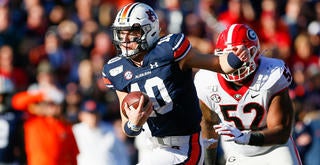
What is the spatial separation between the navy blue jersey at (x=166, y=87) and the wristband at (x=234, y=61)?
1.18 feet

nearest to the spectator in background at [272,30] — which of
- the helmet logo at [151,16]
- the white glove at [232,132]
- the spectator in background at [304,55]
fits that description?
the spectator in background at [304,55]

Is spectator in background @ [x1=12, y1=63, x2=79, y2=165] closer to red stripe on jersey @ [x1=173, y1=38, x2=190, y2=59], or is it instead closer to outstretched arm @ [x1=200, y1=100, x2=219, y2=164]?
outstretched arm @ [x1=200, y1=100, x2=219, y2=164]

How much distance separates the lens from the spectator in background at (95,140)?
1002 cm

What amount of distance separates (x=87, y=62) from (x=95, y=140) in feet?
4.15

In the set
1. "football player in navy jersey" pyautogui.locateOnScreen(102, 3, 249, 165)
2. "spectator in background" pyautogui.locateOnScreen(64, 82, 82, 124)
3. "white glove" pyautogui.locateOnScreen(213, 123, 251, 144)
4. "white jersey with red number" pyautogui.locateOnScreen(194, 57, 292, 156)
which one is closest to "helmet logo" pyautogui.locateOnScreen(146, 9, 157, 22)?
"football player in navy jersey" pyautogui.locateOnScreen(102, 3, 249, 165)

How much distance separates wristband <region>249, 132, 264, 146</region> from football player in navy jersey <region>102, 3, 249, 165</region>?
1.43ft

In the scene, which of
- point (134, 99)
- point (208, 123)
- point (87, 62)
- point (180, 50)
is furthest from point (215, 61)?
point (87, 62)

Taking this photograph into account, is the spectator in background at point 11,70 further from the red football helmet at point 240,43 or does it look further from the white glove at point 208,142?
the red football helmet at point 240,43

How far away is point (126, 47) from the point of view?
22.3 ft

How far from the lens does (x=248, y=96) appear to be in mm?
7055

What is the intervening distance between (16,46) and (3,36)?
0.19 m

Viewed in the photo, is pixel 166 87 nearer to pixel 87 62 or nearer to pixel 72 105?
pixel 72 105

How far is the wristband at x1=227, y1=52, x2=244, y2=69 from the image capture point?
6.35 m

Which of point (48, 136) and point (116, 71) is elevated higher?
point (116, 71)
